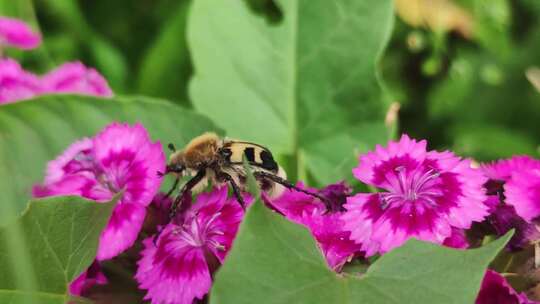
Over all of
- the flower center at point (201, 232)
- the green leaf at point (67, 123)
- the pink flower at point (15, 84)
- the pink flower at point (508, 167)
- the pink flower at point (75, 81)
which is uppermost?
the pink flower at point (75, 81)

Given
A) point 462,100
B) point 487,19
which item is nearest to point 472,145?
point 462,100

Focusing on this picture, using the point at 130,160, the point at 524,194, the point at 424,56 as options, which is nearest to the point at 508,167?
the point at 524,194

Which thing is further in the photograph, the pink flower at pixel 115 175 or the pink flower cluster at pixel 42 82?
the pink flower cluster at pixel 42 82

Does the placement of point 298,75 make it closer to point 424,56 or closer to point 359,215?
point 359,215

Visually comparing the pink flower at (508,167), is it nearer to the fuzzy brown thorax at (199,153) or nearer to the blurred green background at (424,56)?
the fuzzy brown thorax at (199,153)

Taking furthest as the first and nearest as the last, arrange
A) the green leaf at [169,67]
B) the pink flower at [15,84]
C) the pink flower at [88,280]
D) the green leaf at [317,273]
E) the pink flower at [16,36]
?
the green leaf at [169,67]
the pink flower at [16,36]
the pink flower at [15,84]
the pink flower at [88,280]
the green leaf at [317,273]

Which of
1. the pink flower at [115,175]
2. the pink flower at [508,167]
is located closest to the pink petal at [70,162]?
the pink flower at [115,175]
